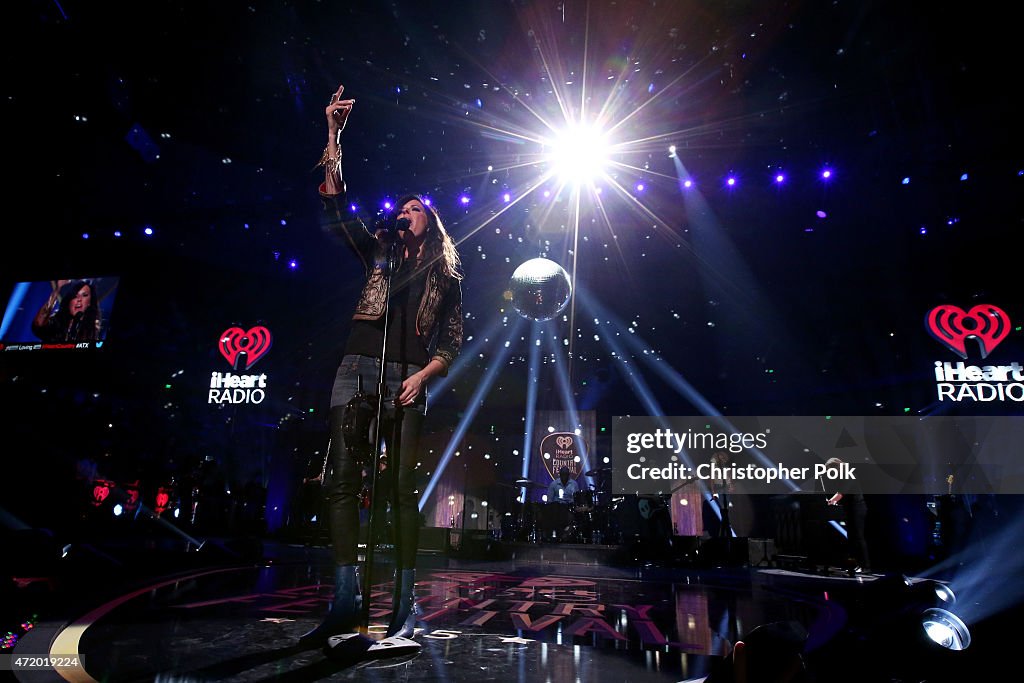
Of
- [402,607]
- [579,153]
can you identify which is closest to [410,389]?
[402,607]

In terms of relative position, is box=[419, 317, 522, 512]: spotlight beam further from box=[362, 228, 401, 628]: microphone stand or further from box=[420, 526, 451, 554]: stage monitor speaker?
box=[362, 228, 401, 628]: microphone stand

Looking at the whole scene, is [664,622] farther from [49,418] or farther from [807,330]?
[49,418]

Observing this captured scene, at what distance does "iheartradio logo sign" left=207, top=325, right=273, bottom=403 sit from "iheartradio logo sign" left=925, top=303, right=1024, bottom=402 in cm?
1488

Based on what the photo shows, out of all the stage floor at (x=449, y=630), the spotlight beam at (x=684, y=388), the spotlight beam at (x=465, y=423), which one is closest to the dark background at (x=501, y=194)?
the spotlight beam at (x=684, y=388)

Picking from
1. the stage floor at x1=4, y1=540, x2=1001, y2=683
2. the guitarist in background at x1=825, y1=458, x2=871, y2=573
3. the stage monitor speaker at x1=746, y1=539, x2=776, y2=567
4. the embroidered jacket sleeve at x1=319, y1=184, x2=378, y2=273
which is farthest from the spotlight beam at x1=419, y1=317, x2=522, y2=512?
the embroidered jacket sleeve at x1=319, y1=184, x2=378, y2=273

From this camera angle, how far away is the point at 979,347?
32.0 feet

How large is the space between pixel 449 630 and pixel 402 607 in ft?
1.38

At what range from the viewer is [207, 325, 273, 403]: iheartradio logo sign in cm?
1266

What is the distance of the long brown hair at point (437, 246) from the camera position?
2.42 meters

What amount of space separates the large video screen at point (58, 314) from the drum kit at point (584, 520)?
37.2ft

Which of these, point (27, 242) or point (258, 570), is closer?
point (258, 570)

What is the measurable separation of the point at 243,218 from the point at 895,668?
10.4m

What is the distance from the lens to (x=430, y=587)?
402cm

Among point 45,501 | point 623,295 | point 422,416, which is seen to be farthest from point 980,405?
point 45,501
